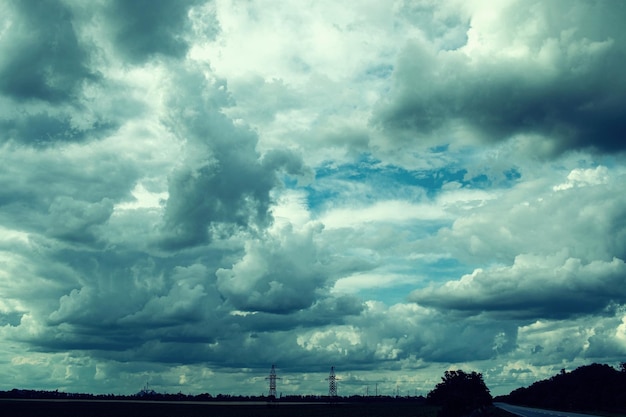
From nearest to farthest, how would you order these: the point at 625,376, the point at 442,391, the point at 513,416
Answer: the point at 513,416, the point at 442,391, the point at 625,376

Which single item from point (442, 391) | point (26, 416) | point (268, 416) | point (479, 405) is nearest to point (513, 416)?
point (479, 405)

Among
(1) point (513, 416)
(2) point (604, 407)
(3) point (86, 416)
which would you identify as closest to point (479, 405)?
(1) point (513, 416)

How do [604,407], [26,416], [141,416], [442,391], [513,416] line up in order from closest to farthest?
[513,416] < [26,416] < [141,416] < [442,391] < [604,407]

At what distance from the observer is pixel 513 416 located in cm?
12281

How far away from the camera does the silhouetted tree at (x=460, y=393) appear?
13250 cm

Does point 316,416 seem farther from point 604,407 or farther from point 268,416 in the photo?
point 604,407

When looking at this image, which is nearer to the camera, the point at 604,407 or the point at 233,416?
the point at 233,416

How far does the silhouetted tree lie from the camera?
132500mm

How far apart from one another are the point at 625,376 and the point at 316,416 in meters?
108

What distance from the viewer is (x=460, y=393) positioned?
148 metres

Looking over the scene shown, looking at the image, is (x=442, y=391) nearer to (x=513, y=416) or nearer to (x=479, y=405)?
(x=479, y=405)

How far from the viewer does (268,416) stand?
162 meters

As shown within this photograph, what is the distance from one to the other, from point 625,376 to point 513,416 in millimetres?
99190

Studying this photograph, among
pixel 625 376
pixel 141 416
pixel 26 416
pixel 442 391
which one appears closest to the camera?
pixel 26 416
